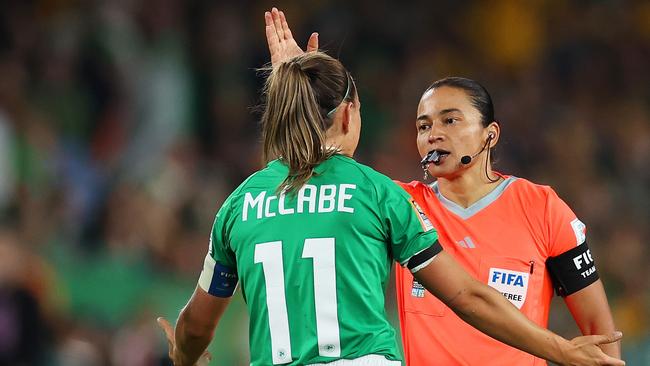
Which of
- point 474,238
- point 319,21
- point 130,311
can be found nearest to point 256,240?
point 474,238

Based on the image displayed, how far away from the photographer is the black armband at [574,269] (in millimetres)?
3768

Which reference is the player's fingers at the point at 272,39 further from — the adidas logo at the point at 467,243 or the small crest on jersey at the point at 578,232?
the small crest on jersey at the point at 578,232

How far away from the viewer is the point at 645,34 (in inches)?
400

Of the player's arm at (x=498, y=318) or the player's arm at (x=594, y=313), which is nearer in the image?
the player's arm at (x=498, y=318)

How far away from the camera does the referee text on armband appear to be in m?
2.95

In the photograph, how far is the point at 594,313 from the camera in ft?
12.4

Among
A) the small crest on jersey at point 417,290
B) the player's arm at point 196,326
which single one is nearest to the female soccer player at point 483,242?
the small crest on jersey at point 417,290

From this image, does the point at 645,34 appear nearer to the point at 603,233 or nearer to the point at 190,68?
the point at 603,233

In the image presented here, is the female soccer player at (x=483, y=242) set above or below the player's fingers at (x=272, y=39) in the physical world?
below

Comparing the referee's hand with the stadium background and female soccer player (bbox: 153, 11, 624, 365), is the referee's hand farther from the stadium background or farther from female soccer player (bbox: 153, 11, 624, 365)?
the stadium background

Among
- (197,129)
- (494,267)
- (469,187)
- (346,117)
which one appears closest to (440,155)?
(469,187)

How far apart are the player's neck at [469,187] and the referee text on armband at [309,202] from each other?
1.08m

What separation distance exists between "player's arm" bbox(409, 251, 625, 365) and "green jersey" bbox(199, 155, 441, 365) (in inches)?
3.2

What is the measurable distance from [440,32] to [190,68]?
2528 millimetres
